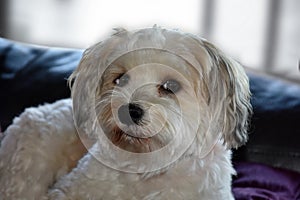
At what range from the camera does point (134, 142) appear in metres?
1.41

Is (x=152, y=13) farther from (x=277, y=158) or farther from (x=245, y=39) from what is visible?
(x=277, y=158)

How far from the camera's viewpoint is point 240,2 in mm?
2428

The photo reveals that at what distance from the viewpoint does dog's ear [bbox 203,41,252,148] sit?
1445 mm

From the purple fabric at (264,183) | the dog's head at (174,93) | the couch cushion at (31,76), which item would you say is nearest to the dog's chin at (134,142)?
the dog's head at (174,93)

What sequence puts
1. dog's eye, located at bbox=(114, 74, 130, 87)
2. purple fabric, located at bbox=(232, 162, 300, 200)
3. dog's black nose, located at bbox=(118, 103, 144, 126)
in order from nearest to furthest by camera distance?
dog's black nose, located at bbox=(118, 103, 144, 126) → dog's eye, located at bbox=(114, 74, 130, 87) → purple fabric, located at bbox=(232, 162, 300, 200)

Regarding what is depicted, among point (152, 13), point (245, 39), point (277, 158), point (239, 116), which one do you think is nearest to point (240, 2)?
point (245, 39)

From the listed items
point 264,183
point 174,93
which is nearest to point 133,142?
point 174,93

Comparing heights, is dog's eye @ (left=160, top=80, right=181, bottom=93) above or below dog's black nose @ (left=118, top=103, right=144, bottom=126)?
above

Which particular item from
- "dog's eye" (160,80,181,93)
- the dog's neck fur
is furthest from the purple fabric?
"dog's eye" (160,80,181,93)

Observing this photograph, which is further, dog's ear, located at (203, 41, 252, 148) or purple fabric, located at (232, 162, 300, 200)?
purple fabric, located at (232, 162, 300, 200)

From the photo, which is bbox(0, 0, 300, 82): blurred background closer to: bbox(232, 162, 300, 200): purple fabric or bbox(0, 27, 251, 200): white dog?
bbox(232, 162, 300, 200): purple fabric

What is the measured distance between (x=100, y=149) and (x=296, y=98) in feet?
2.79

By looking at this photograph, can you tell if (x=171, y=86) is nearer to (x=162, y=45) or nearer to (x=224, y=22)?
(x=162, y=45)

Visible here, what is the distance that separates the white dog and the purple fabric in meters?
0.33
